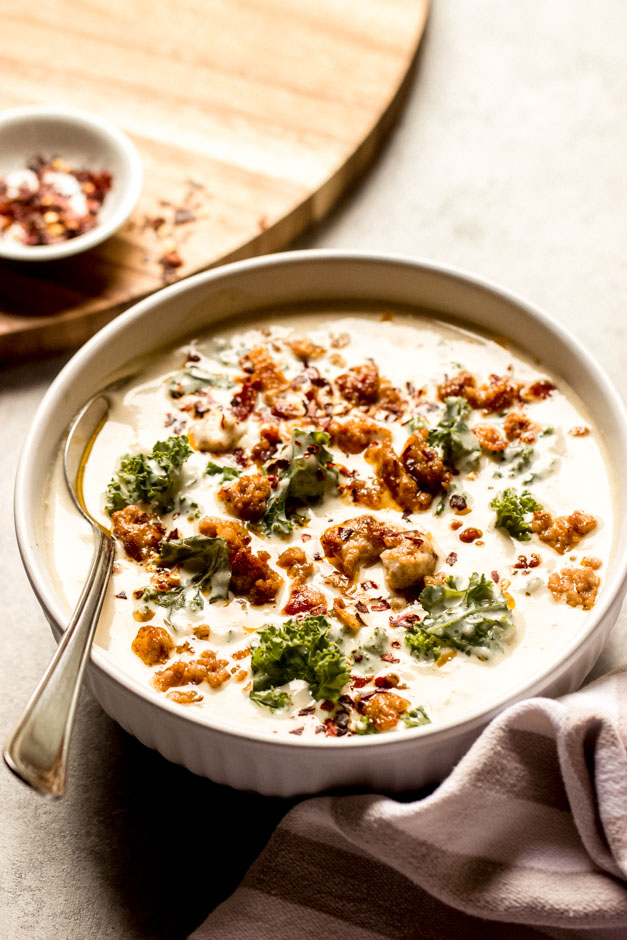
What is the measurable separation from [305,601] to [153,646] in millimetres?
350

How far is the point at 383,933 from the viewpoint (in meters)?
2.27

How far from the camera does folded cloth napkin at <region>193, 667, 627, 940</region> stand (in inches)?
86.3

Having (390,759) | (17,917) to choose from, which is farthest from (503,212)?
(17,917)

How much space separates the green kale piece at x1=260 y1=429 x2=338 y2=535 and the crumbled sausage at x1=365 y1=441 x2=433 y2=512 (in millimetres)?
124

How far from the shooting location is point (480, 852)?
2.23m

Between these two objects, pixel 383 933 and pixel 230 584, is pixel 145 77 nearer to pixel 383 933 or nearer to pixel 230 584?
pixel 230 584

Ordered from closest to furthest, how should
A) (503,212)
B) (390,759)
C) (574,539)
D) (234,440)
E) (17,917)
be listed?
(390,759), (17,917), (574,539), (234,440), (503,212)

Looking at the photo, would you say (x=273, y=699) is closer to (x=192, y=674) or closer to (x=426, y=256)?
(x=192, y=674)

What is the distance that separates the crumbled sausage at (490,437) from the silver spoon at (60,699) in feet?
3.12

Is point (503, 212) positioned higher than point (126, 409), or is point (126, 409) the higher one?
point (503, 212)

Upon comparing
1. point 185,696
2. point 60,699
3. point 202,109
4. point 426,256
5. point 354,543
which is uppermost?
point 202,109

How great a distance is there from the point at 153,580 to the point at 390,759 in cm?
71

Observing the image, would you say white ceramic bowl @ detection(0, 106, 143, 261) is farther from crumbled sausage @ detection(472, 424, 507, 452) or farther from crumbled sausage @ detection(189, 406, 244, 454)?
crumbled sausage @ detection(472, 424, 507, 452)

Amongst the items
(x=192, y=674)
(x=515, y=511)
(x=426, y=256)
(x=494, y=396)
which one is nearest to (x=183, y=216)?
(x=426, y=256)
